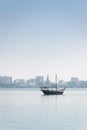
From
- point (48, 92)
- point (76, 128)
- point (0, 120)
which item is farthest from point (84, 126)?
point (48, 92)

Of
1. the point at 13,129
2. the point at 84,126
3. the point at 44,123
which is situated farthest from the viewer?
the point at 44,123

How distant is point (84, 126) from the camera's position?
41.4 meters

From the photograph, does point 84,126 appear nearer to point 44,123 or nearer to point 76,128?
point 76,128

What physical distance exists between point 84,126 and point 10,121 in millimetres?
10057

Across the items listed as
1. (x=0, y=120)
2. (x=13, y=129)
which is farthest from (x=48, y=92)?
(x=13, y=129)

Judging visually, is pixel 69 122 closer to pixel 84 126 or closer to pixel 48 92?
pixel 84 126

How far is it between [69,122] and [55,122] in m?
1.77

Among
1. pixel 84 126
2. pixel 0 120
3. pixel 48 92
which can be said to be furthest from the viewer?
pixel 48 92

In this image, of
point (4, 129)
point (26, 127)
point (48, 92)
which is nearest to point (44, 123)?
point (26, 127)

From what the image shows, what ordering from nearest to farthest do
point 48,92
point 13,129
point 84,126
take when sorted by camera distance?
1. point 13,129
2. point 84,126
3. point 48,92

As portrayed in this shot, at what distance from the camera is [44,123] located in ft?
145

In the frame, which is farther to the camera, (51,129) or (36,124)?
(36,124)

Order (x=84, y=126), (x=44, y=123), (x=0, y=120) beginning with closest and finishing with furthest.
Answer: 1. (x=84, y=126)
2. (x=44, y=123)
3. (x=0, y=120)

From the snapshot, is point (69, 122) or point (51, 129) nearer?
point (51, 129)
